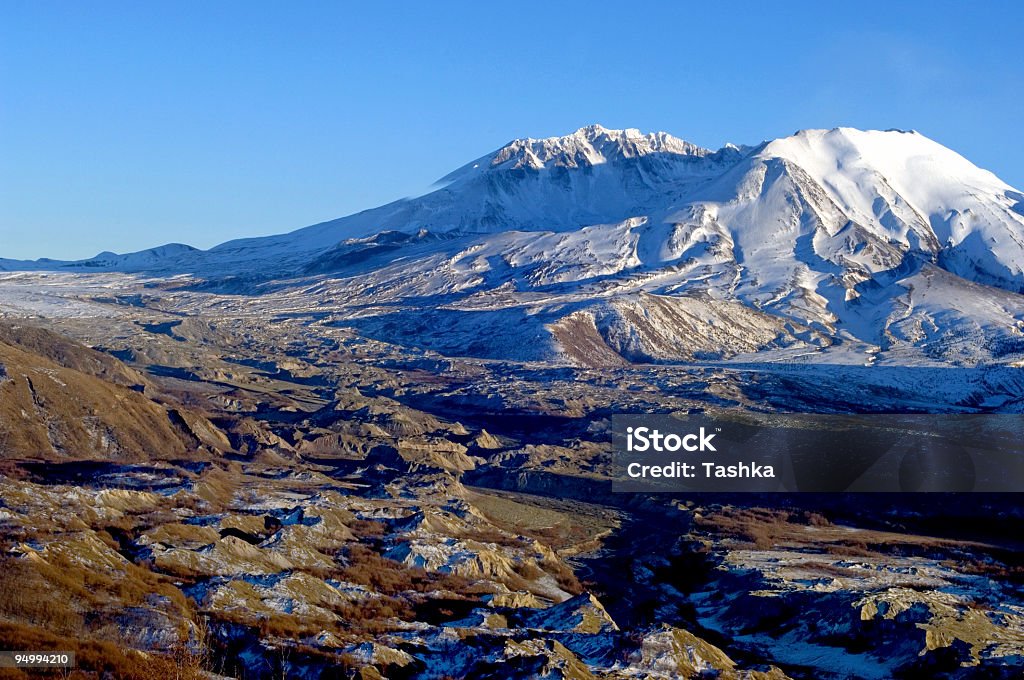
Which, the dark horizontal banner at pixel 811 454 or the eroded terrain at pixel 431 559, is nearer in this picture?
the eroded terrain at pixel 431 559

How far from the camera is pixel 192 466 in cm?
9812

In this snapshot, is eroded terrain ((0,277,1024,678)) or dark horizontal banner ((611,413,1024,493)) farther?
dark horizontal banner ((611,413,1024,493))

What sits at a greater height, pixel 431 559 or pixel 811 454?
pixel 431 559

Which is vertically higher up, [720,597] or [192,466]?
[192,466]

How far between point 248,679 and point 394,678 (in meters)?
6.09

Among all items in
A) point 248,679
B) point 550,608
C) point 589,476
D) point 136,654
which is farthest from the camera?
A: point 589,476

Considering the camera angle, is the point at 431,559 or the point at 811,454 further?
the point at 811,454

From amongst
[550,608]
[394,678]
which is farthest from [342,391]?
[394,678]

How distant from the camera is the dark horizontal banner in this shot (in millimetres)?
124125

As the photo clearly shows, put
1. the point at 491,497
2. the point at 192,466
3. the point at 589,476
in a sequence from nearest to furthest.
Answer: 1. the point at 192,466
2. the point at 491,497
3. the point at 589,476

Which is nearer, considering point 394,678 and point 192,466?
point 394,678

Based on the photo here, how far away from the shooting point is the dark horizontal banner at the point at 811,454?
124125 mm

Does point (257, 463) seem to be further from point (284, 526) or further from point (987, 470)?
point (987, 470)

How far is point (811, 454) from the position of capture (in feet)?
450
